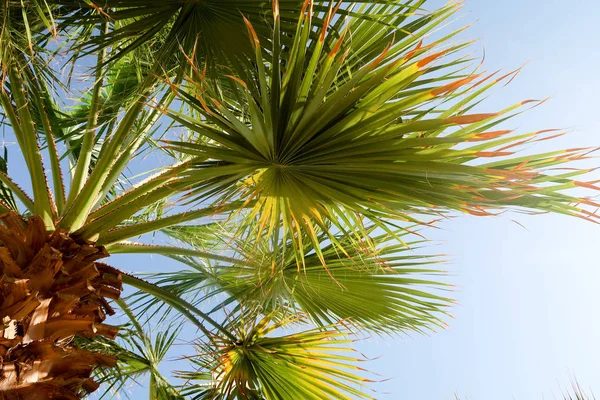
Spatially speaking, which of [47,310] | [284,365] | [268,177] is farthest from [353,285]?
[47,310]

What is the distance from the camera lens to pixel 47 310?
1.64 meters

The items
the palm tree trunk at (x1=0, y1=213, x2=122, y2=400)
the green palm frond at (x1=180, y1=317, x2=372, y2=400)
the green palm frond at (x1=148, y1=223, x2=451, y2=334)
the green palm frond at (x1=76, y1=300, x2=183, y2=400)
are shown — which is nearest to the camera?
the palm tree trunk at (x1=0, y1=213, x2=122, y2=400)

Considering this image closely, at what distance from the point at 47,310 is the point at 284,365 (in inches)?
59.1

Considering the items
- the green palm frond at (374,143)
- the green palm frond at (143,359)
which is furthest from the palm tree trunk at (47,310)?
the green palm frond at (143,359)

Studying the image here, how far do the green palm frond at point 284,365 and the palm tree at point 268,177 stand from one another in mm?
12

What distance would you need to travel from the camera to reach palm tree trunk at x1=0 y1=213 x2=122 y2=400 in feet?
4.95

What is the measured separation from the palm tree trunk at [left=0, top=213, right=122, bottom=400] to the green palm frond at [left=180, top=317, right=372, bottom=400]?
105 cm

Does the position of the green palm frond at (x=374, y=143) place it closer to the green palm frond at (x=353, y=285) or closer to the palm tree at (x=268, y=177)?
the palm tree at (x=268, y=177)

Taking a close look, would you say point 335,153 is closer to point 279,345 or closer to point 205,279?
point 279,345

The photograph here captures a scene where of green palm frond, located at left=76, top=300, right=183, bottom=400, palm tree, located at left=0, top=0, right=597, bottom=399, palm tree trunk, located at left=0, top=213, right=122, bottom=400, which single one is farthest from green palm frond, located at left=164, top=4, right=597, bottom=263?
green palm frond, located at left=76, top=300, right=183, bottom=400

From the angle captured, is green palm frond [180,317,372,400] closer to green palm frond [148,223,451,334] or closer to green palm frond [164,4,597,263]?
green palm frond [148,223,451,334]

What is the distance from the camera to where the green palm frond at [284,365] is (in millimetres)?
2748

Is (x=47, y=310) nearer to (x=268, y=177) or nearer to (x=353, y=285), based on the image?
(x=268, y=177)

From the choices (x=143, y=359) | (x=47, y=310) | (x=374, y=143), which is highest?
(x=374, y=143)
